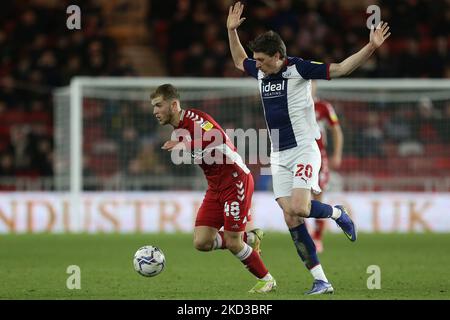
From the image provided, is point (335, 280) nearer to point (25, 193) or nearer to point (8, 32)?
point (25, 193)

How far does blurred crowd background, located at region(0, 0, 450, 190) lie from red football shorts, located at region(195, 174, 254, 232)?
8.61m

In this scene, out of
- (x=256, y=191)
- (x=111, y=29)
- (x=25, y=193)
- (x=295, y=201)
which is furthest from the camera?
(x=111, y=29)

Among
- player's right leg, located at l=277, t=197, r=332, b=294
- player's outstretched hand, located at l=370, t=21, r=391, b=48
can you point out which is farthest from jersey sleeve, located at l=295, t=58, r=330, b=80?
player's right leg, located at l=277, t=197, r=332, b=294

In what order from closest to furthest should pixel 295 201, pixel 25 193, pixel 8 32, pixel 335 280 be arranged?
pixel 295 201
pixel 335 280
pixel 25 193
pixel 8 32

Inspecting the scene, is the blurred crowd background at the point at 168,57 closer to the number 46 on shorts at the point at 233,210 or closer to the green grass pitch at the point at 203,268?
the green grass pitch at the point at 203,268

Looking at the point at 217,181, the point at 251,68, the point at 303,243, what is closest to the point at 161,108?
the point at 217,181

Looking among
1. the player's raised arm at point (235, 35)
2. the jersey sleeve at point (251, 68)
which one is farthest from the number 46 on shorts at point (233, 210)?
the player's raised arm at point (235, 35)

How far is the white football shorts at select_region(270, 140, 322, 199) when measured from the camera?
7801 millimetres

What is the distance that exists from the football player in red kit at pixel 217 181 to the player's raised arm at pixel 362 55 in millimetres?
1099

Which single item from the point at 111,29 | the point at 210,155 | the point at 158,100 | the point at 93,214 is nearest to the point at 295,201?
the point at 210,155

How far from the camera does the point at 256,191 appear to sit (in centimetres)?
1691

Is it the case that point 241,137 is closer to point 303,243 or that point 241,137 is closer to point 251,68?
point 251,68

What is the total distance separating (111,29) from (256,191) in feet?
18.5

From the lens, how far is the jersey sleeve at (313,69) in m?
7.59
